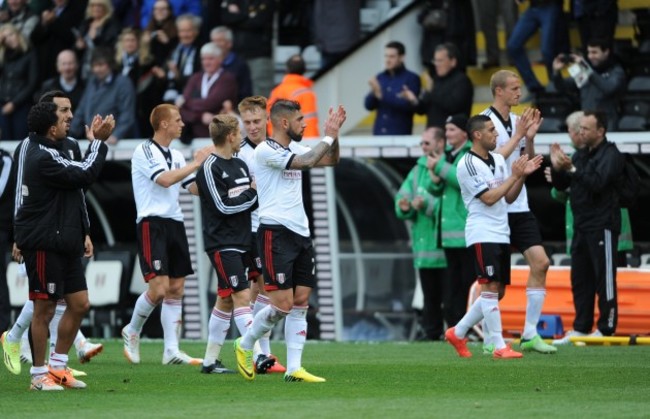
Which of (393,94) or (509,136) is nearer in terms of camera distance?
(509,136)

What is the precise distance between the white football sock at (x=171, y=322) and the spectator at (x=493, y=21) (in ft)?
23.5

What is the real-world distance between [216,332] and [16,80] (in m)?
10.0

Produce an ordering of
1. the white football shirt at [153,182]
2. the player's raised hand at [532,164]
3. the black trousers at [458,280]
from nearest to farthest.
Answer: the player's raised hand at [532,164], the white football shirt at [153,182], the black trousers at [458,280]

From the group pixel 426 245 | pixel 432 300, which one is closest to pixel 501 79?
pixel 426 245

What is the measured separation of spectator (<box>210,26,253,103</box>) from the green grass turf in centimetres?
571

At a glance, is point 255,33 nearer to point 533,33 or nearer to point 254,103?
point 533,33

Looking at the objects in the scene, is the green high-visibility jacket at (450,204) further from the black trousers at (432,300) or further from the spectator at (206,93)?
the spectator at (206,93)

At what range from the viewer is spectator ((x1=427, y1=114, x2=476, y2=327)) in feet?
57.1

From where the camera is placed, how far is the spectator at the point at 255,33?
68.0ft

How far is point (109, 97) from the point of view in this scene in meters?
20.7

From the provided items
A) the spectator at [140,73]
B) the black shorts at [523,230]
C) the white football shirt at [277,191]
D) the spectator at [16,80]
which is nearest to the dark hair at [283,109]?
the white football shirt at [277,191]

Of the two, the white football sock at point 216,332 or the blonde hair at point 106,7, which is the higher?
the blonde hair at point 106,7

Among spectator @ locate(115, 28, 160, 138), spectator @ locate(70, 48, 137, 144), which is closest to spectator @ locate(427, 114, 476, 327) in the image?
spectator @ locate(70, 48, 137, 144)

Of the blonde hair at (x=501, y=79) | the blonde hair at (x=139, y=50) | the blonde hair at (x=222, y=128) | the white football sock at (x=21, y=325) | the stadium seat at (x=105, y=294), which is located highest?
the blonde hair at (x=139, y=50)
